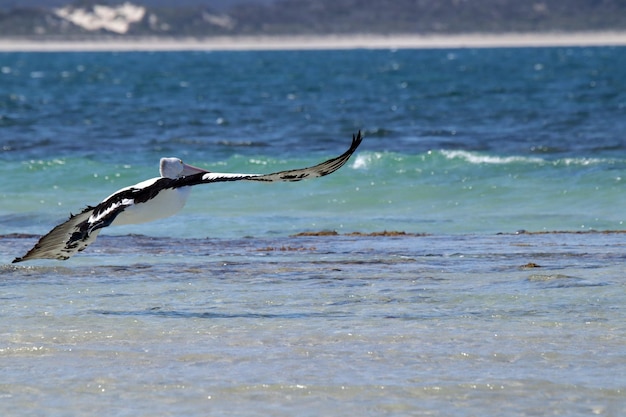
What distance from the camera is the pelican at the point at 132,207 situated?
9602 mm

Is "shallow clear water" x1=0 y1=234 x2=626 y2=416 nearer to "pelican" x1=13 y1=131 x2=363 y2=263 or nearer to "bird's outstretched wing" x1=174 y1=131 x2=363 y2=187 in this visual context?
"pelican" x1=13 y1=131 x2=363 y2=263

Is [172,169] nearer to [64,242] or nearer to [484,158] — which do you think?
[64,242]

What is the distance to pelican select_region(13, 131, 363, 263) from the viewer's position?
960cm

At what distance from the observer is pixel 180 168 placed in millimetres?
11055

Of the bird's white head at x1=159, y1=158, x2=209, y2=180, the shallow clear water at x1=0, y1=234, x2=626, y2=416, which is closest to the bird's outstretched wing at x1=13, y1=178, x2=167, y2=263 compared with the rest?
the shallow clear water at x1=0, y1=234, x2=626, y2=416

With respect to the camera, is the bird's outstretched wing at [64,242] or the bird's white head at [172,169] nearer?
the bird's outstretched wing at [64,242]

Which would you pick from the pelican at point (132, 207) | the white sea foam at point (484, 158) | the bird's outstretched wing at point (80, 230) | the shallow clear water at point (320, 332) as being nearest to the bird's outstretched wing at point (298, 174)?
the pelican at point (132, 207)

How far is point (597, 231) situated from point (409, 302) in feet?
17.8

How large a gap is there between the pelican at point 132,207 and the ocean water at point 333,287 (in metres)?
0.43

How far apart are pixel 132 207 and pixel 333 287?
5.70 ft

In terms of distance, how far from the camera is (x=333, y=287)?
10.6 metres

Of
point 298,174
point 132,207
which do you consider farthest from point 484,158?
point 298,174

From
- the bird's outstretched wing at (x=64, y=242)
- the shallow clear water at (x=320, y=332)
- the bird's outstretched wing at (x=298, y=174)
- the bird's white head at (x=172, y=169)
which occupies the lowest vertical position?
the shallow clear water at (x=320, y=332)

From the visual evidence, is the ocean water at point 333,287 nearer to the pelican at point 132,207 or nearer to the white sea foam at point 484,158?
the white sea foam at point 484,158
